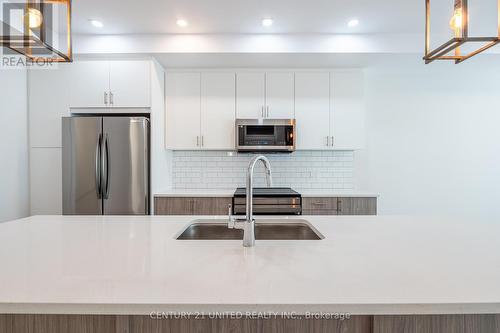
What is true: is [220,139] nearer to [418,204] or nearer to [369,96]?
[369,96]

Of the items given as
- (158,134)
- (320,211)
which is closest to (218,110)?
(158,134)

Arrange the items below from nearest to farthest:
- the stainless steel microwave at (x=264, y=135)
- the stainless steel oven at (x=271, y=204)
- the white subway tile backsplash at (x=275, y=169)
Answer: the stainless steel oven at (x=271, y=204), the stainless steel microwave at (x=264, y=135), the white subway tile backsplash at (x=275, y=169)

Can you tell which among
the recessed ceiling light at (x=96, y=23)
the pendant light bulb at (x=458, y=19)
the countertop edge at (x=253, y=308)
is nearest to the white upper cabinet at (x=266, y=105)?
the recessed ceiling light at (x=96, y=23)

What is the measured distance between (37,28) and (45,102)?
6.64 ft

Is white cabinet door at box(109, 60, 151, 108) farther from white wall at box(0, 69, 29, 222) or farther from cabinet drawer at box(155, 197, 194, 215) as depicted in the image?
cabinet drawer at box(155, 197, 194, 215)

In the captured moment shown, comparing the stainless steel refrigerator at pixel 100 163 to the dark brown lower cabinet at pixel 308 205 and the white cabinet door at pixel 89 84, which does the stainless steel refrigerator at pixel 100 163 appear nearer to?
the white cabinet door at pixel 89 84

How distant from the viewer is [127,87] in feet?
10.4

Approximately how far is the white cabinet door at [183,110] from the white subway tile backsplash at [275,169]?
0.32 meters

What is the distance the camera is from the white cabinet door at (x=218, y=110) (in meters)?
3.54

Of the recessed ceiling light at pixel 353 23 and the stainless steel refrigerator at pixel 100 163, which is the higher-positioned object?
the recessed ceiling light at pixel 353 23

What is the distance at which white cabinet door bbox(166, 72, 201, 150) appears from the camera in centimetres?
354

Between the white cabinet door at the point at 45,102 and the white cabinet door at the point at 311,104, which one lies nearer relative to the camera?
the white cabinet door at the point at 45,102

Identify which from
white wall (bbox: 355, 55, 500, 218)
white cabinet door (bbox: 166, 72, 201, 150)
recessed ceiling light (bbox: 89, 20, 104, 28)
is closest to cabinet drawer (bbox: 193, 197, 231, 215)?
white cabinet door (bbox: 166, 72, 201, 150)

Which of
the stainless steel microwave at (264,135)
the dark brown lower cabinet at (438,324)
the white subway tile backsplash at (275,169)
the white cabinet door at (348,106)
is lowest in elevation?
the dark brown lower cabinet at (438,324)
